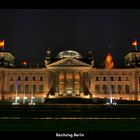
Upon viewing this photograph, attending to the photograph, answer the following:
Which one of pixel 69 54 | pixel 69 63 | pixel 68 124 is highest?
pixel 69 54

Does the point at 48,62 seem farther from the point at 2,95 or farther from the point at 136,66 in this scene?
the point at 136,66

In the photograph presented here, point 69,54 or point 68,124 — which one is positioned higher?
point 69,54

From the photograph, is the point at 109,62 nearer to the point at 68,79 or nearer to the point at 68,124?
the point at 68,79

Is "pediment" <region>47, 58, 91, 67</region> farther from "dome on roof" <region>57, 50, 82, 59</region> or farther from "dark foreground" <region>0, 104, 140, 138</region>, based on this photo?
"dark foreground" <region>0, 104, 140, 138</region>

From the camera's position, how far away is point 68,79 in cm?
9481

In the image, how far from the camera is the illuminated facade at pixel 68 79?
93.4m

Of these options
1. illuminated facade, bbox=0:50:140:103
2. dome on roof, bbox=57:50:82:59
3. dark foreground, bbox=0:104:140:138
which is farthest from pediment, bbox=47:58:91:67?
dark foreground, bbox=0:104:140:138

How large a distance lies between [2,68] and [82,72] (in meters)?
24.6

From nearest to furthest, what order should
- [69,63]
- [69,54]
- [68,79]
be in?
[69,63] < [68,79] < [69,54]

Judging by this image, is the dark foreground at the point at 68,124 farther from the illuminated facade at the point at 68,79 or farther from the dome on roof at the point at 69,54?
the dome on roof at the point at 69,54

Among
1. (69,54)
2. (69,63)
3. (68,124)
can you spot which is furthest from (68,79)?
(68,124)

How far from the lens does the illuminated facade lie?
93.4 meters

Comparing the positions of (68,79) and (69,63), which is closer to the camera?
(69,63)

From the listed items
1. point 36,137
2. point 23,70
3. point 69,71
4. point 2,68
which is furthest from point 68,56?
point 36,137
